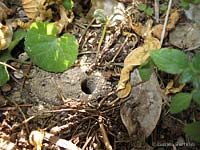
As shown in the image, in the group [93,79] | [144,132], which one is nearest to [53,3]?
[93,79]

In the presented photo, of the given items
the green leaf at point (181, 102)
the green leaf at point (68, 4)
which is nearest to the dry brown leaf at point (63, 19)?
the green leaf at point (68, 4)

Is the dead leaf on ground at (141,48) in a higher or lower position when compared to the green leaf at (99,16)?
lower

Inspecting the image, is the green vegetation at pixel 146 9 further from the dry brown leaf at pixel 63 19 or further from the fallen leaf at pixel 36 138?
the fallen leaf at pixel 36 138

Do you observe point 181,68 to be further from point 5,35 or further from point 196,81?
point 5,35

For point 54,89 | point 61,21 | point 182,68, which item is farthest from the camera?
point 61,21

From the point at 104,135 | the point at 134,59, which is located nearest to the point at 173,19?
the point at 134,59

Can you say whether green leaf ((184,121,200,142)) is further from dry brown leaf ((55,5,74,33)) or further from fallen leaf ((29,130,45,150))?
dry brown leaf ((55,5,74,33))

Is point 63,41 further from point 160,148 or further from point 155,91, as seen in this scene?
point 160,148
